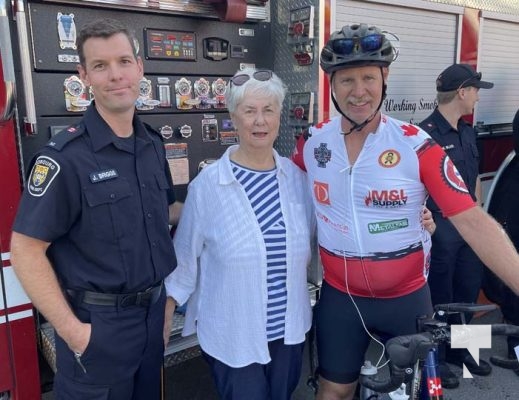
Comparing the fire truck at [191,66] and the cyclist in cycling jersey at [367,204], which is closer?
the cyclist in cycling jersey at [367,204]

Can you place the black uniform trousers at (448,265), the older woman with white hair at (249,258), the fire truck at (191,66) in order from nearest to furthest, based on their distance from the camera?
the older woman with white hair at (249,258), the fire truck at (191,66), the black uniform trousers at (448,265)

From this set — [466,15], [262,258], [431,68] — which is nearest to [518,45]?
[466,15]

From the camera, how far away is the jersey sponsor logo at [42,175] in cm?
153

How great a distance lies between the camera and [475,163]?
11.5 feet

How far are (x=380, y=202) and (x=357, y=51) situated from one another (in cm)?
56

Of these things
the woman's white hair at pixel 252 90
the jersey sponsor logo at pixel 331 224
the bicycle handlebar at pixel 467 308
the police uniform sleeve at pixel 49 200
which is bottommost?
the bicycle handlebar at pixel 467 308

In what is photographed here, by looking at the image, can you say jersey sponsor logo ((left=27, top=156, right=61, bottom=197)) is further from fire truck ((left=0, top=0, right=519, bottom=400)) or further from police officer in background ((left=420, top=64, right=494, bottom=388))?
police officer in background ((left=420, top=64, right=494, bottom=388))

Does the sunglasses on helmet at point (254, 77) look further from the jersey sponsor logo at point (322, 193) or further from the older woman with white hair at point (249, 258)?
the jersey sponsor logo at point (322, 193)

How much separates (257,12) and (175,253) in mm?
1669

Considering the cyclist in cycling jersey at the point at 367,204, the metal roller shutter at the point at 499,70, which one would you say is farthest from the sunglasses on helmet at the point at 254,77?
the metal roller shutter at the point at 499,70

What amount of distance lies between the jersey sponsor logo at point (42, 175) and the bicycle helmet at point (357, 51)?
1048mm

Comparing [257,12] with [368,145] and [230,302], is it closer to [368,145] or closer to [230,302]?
[368,145]

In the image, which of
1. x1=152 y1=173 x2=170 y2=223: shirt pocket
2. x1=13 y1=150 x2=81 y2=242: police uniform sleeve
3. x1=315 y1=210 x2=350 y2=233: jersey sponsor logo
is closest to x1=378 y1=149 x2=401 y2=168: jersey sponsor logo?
x1=315 y1=210 x2=350 y2=233: jersey sponsor logo

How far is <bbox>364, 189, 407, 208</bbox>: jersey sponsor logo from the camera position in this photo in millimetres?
1817
